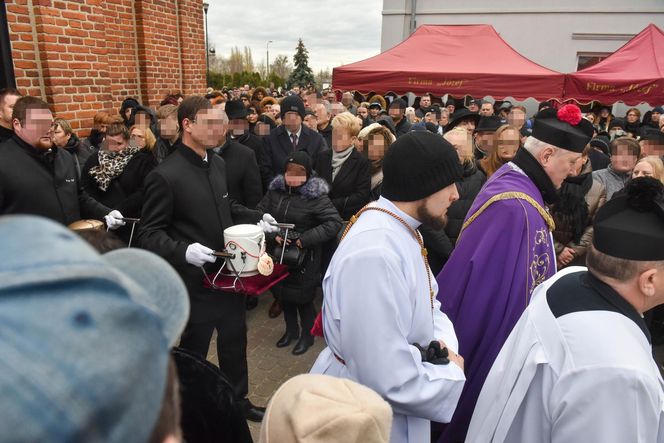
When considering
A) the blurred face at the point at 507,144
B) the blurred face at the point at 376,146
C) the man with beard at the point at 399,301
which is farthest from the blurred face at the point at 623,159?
the man with beard at the point at 399,301

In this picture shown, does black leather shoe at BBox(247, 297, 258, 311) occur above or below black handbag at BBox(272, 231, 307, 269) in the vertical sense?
below

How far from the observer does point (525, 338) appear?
1766 mm

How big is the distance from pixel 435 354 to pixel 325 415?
86 centimetres

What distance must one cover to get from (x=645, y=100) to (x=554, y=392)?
27.3 ft

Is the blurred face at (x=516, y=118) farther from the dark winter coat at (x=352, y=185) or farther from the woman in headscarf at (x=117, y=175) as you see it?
Answer: the woman in headscarf at (x=117, y=175)

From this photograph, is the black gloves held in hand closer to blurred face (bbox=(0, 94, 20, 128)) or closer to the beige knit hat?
the beige knit hat

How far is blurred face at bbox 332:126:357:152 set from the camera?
5023 mm

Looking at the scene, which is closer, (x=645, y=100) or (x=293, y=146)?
(x=293, y=146)

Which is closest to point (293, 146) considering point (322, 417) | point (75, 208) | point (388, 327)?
point (75, 208)

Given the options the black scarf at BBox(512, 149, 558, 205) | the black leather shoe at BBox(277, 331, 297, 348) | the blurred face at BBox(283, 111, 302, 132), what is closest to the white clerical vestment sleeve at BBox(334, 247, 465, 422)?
the black scarf at BBox(512, 149, 558, 205)

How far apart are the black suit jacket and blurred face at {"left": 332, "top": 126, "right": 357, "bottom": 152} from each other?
89 centimetres

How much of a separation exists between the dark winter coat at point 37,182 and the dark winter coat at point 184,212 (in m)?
0.86

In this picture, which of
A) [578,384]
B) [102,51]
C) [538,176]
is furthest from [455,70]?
[578,384]

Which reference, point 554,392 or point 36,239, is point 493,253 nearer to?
point 554,392
